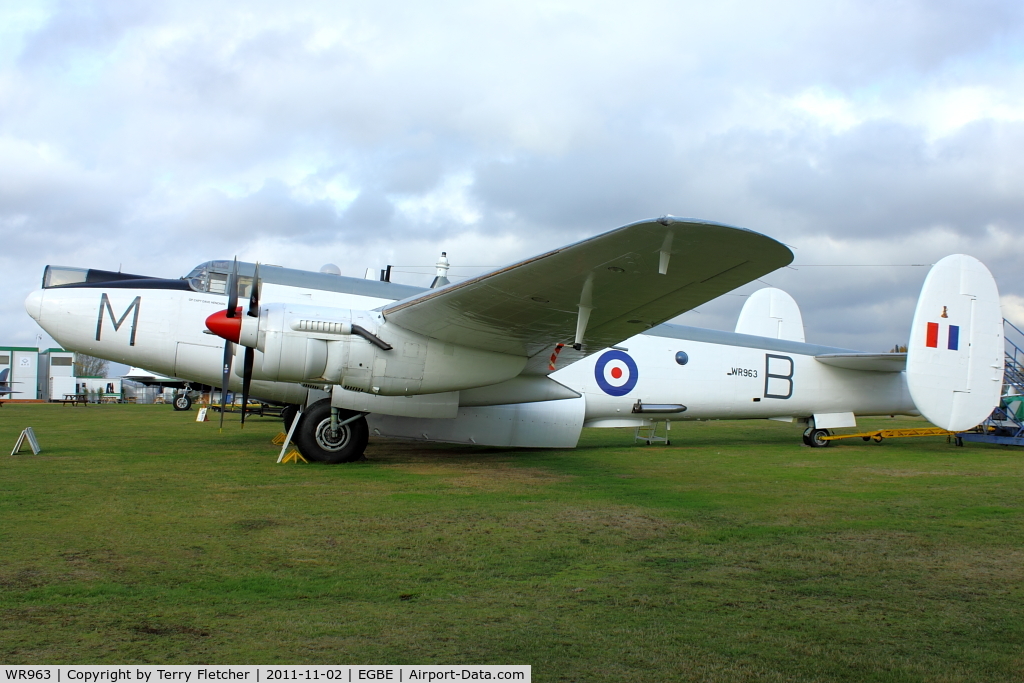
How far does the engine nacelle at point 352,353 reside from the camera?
7918 mm

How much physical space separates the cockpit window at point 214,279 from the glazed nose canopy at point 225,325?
1818 mm

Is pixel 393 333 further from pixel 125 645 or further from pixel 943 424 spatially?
pixel 943 424

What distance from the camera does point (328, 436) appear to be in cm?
909

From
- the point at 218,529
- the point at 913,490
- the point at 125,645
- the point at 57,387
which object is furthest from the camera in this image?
the point at 57,387

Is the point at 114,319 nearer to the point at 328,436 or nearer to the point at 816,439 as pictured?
the point at 328,436

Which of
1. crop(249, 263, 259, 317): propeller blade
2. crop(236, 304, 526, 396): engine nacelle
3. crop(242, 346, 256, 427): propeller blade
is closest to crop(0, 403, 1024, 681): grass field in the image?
crop(242, 346, 256, 427): propeller blade

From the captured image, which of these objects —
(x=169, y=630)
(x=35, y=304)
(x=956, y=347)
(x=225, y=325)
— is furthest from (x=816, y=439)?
(x=35, y=304)

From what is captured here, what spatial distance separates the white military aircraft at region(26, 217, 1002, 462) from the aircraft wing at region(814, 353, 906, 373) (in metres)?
0.05

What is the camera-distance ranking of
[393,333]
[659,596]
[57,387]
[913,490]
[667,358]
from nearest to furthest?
[659,596]
[913,490]
[393,333]
[667,358]
[57,387]

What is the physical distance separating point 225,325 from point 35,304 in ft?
11.0

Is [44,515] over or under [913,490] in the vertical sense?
under

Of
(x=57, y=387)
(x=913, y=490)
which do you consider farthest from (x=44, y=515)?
(x=57, y=387)

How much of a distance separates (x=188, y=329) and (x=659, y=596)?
7.96 meters

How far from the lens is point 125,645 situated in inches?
106
